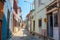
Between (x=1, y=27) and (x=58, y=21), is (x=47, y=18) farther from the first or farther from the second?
(x=1, y=27)

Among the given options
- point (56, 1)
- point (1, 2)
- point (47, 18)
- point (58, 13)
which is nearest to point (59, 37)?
point (58, 13)

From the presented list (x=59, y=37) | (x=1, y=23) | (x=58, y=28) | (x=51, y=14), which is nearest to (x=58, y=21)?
(x=58, y=28)

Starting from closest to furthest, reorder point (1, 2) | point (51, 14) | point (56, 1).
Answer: point (1, 2) → point (56, 1) → point (51, 14)

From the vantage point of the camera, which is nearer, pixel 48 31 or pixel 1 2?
pixel 1 2

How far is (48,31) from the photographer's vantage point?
44.9ft

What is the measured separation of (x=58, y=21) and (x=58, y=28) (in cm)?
49

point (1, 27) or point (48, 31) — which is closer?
point (1, 27)


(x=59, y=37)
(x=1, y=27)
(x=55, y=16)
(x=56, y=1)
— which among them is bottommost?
(x=59, y=37)

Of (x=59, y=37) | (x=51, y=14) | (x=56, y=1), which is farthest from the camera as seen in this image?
(x=51, y=14)

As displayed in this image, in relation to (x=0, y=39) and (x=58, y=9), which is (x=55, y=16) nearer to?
(x=58, y=9)

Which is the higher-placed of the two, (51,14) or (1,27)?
(51,14)

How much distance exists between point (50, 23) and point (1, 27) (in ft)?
19.3

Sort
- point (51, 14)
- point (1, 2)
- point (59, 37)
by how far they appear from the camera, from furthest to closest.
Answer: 1. point (51, 14)
2. point (59, 37)
3. point (1, 2)

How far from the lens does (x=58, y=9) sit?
35.1 ft
